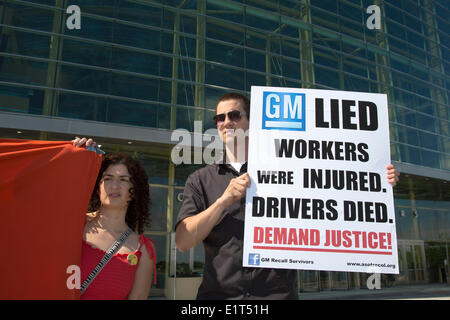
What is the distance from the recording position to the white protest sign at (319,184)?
85.0 inches

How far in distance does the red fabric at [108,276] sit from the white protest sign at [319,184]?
75 cm

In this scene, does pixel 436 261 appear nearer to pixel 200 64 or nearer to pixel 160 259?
pixel 160 259

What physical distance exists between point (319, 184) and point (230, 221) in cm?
64

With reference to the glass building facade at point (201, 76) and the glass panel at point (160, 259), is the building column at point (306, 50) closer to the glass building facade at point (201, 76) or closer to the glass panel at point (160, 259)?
the glass building facade at point (201, 76)

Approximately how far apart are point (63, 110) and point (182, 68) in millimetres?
5171

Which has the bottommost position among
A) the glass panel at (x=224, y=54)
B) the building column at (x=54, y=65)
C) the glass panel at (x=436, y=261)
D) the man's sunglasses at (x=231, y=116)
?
the glass panel at (x=436, y=261)

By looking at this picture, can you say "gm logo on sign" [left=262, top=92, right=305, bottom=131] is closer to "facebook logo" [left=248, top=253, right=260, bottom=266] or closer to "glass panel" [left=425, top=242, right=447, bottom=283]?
"facebook logo" [left=248, top=253, right=260, bottom=266]

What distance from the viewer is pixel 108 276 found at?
2088mm

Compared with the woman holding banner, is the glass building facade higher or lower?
higher

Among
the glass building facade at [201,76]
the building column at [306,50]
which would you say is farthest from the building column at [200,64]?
the building column at [306,50]

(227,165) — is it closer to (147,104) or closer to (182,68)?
(147,104)

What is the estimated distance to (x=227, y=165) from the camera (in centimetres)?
239

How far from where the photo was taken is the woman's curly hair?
245 cm

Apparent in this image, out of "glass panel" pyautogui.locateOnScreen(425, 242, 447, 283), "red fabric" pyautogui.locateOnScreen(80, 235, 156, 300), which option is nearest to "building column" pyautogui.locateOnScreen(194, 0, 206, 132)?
"red fabric" pyautogui.locateOnScreen(80, 235, 156, 300)
